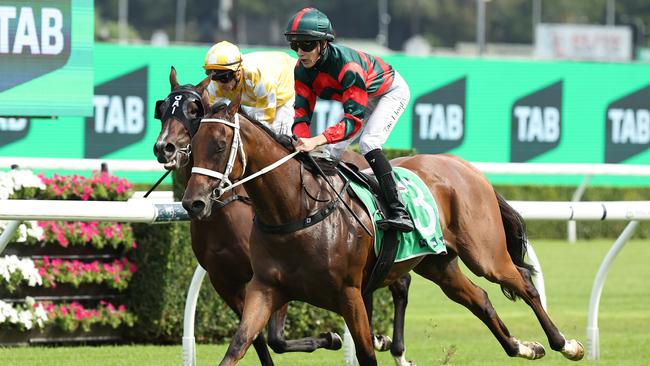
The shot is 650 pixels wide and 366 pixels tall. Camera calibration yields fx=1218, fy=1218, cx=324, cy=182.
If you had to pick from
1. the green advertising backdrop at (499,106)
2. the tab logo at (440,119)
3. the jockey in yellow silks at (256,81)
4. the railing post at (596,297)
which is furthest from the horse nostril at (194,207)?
the tab logo at (440,119)

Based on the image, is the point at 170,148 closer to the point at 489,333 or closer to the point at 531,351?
the point at 531,351

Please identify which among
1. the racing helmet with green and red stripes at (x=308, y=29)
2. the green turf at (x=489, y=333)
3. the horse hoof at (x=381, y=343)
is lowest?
the green turf at (x=489, y=333)

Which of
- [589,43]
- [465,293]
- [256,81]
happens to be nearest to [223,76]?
[256,81]

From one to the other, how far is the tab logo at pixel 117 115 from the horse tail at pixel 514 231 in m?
8.84

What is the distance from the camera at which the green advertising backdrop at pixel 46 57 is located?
7.22m

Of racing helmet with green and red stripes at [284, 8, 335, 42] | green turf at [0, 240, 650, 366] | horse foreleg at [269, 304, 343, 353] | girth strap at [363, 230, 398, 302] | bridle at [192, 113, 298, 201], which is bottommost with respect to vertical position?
green turf at [0, 240, 650, 366]

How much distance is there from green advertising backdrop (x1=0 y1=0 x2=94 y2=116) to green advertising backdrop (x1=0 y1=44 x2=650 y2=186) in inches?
288

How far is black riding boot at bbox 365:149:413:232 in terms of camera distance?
17.1 ft

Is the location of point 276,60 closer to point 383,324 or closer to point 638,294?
point 383,324

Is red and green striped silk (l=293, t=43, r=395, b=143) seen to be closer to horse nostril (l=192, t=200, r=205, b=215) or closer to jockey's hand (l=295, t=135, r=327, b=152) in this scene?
jockey's hand (l=295, t=135, r=327, b=152)

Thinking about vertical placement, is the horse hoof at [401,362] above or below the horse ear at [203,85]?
below

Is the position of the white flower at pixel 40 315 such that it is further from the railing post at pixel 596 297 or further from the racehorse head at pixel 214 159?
the railing post at pixel 596 297

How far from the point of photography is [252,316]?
4.77 meters

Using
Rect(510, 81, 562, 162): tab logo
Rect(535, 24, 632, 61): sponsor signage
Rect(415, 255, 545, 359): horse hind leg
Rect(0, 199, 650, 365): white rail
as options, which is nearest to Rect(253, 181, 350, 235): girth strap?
Rect(0, 199, 650, 365): white rail
